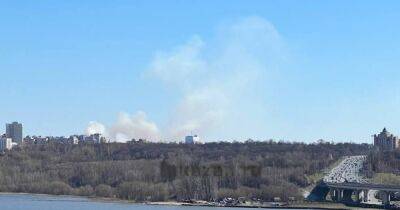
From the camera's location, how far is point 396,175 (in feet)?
284

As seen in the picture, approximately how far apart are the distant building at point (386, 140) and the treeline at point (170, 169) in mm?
2755

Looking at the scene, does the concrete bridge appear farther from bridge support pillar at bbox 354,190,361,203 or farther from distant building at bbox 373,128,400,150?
distant building at bbox 373,128,400,150

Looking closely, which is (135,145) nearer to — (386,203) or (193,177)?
(193,177)

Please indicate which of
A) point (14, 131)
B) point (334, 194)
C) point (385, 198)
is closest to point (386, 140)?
point (334, 194)

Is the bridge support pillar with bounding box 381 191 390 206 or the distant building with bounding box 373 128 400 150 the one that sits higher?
the distant building with bounding box 373 128 400 150

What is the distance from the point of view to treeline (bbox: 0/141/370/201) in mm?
79938

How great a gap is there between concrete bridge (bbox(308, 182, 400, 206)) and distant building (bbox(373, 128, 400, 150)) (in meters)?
52.8

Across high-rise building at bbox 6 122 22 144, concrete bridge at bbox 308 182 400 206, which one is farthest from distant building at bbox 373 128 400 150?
high-rise building at bbox 6 122 22 144

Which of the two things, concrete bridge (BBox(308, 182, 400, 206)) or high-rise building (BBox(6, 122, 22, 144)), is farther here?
high-rise building (BBox(6, 122, 22, 144))

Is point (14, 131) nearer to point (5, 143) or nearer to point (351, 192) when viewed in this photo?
point (5, 143)

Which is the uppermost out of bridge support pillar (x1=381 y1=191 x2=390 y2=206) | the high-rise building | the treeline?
the high-rise building

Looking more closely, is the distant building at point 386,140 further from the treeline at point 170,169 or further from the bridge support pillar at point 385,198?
the bridge support pillar at point 385,198

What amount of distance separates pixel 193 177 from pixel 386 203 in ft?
66.4

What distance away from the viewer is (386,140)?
132375mm
